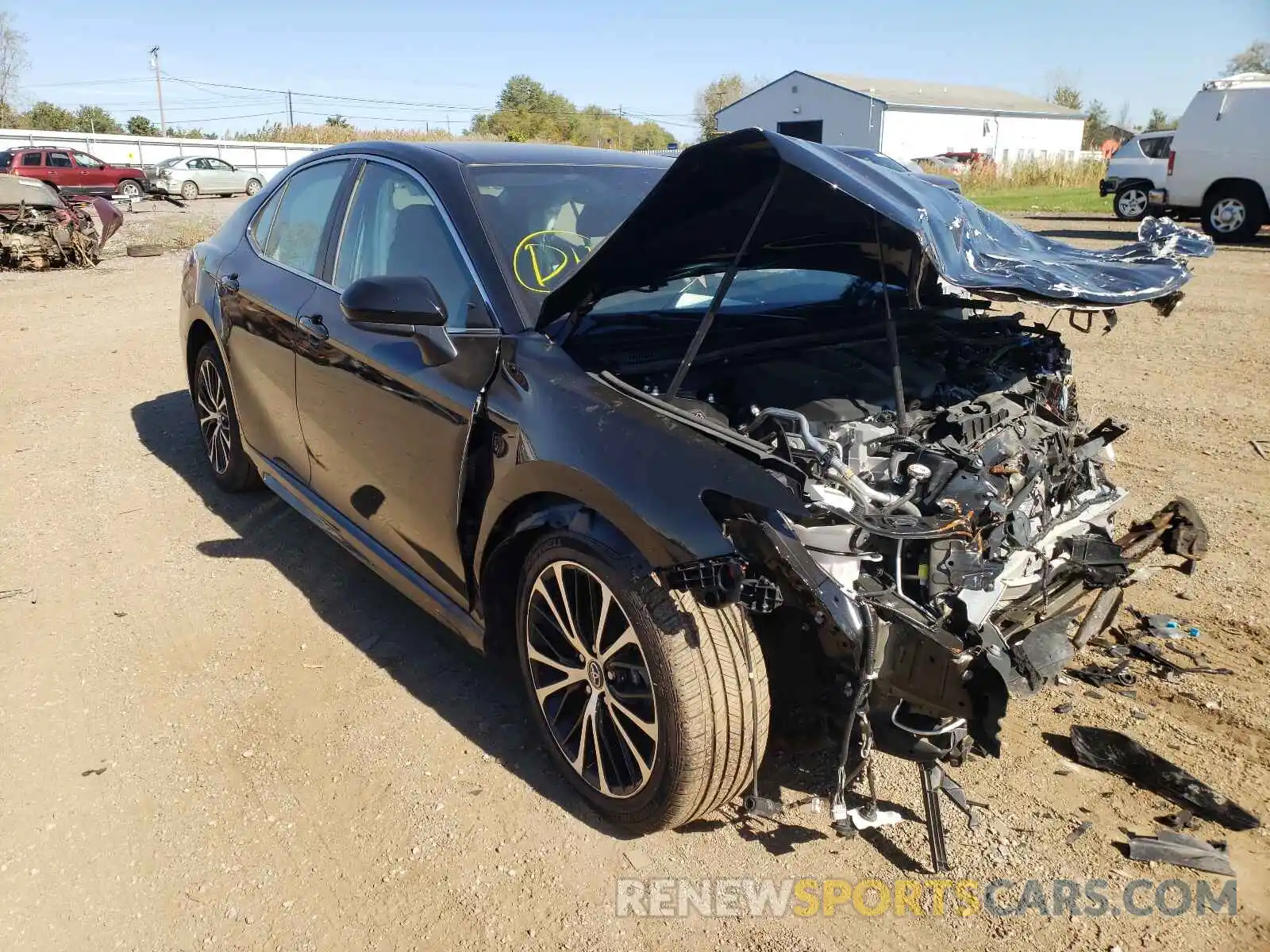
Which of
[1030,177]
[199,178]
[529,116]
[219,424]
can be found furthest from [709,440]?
[529,116]

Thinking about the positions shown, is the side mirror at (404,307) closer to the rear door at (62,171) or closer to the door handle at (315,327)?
the door handle at (315,327)

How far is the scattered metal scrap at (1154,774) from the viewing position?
266 cm

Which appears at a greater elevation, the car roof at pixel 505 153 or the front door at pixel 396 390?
the car roof at pixel 505 153

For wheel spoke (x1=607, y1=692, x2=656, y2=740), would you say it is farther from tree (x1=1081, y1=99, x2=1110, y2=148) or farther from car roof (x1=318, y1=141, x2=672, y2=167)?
tree (x1=1081, y1=99, x2=1110, y2=148)

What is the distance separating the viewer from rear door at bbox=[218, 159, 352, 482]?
12.6 feet

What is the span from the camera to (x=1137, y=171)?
19531 mm

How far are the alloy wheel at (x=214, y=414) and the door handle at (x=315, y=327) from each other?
132cm

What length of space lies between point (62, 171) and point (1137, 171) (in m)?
28.7

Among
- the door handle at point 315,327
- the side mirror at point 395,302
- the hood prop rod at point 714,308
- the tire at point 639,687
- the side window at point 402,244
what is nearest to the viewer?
the tire at point 639,687

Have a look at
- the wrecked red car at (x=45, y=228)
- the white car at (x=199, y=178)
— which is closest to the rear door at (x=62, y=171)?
the white car at (x=199, y=178)

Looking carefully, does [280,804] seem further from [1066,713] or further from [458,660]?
[1066,713]

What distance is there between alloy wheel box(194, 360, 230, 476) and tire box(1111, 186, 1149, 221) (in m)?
20.0

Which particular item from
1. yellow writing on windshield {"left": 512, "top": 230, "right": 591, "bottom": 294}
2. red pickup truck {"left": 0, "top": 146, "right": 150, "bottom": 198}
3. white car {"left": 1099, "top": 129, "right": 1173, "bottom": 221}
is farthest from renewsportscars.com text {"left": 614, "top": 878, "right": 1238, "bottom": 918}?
red pickup truck {"left": 0, "top": 146, "right": 150, "bottom": 198}

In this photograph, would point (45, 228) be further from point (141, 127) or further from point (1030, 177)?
point (141, 127)
